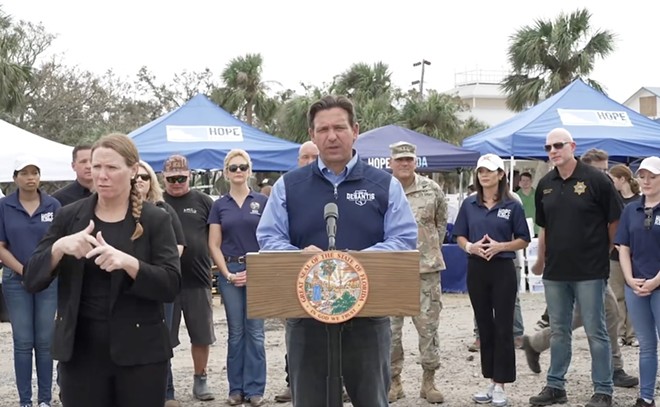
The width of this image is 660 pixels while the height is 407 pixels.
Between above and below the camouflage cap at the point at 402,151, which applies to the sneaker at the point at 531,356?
below

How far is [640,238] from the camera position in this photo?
21.5 ft

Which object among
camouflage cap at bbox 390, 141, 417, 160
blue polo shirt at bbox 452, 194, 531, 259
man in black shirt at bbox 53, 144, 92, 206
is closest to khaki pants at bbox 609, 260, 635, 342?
blue polo shirt at bbox 452, 194, 531, 259

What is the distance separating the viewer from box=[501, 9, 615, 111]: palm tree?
28.5m

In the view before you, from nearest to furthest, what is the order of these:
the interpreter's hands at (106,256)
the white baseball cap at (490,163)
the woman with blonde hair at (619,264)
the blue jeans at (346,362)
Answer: the interpreter's hands at (106,256) → the blue jeans at (346,362) → the white baseball cap at (490,163) → the woman with blonde hair at (619,264)

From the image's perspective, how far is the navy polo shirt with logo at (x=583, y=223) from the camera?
22.1ft

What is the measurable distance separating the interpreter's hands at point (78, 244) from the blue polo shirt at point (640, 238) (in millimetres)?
4494

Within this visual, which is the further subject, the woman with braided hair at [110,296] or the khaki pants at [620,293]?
the khaki pants at [620,293]

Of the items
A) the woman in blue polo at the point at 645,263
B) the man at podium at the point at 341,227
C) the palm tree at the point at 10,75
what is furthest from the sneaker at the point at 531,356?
the palm tree at the point at 10,75

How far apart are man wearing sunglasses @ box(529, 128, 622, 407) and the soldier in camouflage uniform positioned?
88 cm

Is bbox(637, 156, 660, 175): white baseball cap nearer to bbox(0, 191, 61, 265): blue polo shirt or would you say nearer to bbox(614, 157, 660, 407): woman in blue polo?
bbox(614, 157, 660, 407): woman in blue polo

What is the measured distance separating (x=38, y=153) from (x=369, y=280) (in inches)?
434

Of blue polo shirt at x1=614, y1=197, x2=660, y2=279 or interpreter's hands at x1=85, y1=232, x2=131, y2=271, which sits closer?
interpreter's hands at x1=85, y1=232, x2=131, y2=271

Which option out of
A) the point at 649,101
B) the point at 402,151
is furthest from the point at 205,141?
the point at 649,101

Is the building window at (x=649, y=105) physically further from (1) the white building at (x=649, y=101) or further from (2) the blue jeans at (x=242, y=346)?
(2) the blue jeans at (x=242, y=346)
